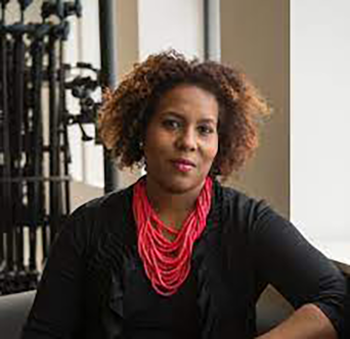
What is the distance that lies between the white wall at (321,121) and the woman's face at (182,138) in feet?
1.29

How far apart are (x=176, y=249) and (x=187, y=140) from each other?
9.8 inches

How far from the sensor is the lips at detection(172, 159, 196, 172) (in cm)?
124

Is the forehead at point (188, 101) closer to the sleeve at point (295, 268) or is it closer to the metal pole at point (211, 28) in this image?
the sleeve at point (295, 268)

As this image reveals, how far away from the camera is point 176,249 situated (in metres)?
1.29

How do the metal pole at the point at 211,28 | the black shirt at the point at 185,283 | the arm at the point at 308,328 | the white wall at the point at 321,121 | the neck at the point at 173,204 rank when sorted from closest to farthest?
1. the arm at the point at 308,328
2. the black shirt at the point at 185,283
3. the neck at the point at 173,204
4. the white wall at the point at 321,121
5. the metal pole at the point at 211,28

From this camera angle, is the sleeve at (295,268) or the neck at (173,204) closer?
the sleeve at (295,268)

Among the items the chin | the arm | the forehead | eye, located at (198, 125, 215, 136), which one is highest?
the forehead

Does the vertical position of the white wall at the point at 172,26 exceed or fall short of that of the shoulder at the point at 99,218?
it exceeds it

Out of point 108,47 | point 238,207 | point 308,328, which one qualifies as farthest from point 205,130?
→ point 108,47

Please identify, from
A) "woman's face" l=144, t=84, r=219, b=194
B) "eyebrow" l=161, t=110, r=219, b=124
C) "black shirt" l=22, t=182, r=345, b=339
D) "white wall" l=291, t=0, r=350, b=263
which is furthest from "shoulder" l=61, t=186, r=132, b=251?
"white wall" l=291, t=0, r=350, b=263

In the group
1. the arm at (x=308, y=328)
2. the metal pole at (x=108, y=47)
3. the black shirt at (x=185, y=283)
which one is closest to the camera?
the arm at (x=308, y=328)

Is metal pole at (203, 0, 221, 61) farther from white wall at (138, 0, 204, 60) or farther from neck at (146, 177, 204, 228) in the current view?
neck at (146, 177, 204, 228)

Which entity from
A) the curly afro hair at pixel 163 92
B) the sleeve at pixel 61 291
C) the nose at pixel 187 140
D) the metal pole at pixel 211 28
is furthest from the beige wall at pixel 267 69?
the metal pole at pixel 211 28

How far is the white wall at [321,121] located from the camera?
1.57m
